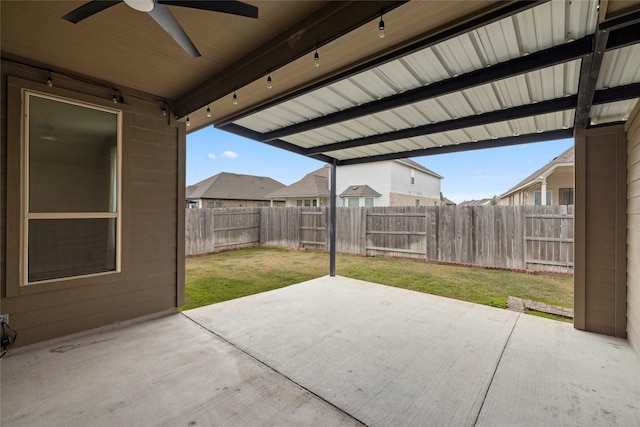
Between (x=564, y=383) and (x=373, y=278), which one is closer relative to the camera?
(x=564, y=383)

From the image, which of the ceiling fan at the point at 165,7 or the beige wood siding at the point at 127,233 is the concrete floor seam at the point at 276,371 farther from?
the ceiling fan at the point at 165,7

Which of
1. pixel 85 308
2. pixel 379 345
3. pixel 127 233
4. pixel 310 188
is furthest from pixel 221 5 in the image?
pixel 310 188

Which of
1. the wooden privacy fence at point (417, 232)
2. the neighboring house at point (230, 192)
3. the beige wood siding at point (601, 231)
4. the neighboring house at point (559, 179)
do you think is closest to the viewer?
the beige wood siding at point (601, 231)

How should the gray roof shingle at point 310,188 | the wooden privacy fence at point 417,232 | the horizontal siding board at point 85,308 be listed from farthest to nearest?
the gray roof shingle at point 310,188, the wooden privacy fence at point 417,232, the horizontal siding board at point 85,308

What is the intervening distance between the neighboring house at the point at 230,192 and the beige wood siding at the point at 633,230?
14991 millimetres

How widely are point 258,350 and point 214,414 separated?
0.84m

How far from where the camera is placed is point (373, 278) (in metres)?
5.66

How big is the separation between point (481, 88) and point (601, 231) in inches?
78.1

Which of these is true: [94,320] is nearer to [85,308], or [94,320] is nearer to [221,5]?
[85,308]

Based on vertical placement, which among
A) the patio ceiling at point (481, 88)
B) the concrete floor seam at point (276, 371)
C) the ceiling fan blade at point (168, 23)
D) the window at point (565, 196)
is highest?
the patio ceiling at point (481, 88)

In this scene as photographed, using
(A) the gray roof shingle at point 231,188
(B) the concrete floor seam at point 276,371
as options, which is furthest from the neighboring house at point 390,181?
(B) the concrete floor seam at point 276,371

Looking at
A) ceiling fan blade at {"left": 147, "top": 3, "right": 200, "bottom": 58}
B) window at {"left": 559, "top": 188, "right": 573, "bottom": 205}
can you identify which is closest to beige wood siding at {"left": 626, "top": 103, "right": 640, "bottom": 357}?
ceiling fan blade at {"left": 147, "top": 3, "right": 200, "bottom": 58}

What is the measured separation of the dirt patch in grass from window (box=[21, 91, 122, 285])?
148 cm

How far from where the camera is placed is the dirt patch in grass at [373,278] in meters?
4.52
